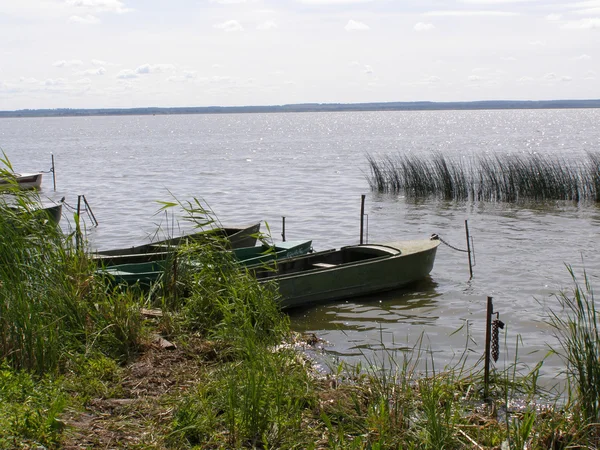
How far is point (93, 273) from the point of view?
Result: 7.13 meters

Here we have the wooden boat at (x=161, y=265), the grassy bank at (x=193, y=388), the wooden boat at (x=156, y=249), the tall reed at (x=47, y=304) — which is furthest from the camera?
the wooden boat at (x=156, y=249)

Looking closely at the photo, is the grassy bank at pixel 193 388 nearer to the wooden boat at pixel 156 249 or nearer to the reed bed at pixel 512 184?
the wooden boat at pixel 156 249

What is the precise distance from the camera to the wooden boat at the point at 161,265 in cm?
837

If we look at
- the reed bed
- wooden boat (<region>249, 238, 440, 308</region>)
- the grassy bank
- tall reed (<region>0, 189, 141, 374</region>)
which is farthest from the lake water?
tall reed (<region>0, 189, 141, 374</region>)

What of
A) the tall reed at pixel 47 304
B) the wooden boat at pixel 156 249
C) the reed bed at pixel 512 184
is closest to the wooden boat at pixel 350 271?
the wooden boat at pixel 156 249

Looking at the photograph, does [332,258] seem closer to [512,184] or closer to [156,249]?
[156,249]

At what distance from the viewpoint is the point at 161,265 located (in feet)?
28.2

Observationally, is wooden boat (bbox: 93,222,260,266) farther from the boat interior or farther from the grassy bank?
the grassy bank

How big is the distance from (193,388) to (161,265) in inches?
133

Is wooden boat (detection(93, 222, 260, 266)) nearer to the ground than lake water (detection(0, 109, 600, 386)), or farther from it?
farther from it

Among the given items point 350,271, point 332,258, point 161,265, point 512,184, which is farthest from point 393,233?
point 161,265

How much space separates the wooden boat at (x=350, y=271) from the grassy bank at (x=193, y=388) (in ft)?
10.9

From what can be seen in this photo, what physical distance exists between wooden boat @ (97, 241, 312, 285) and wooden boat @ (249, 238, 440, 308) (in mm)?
429

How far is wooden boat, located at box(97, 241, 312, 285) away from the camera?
27.5ft
